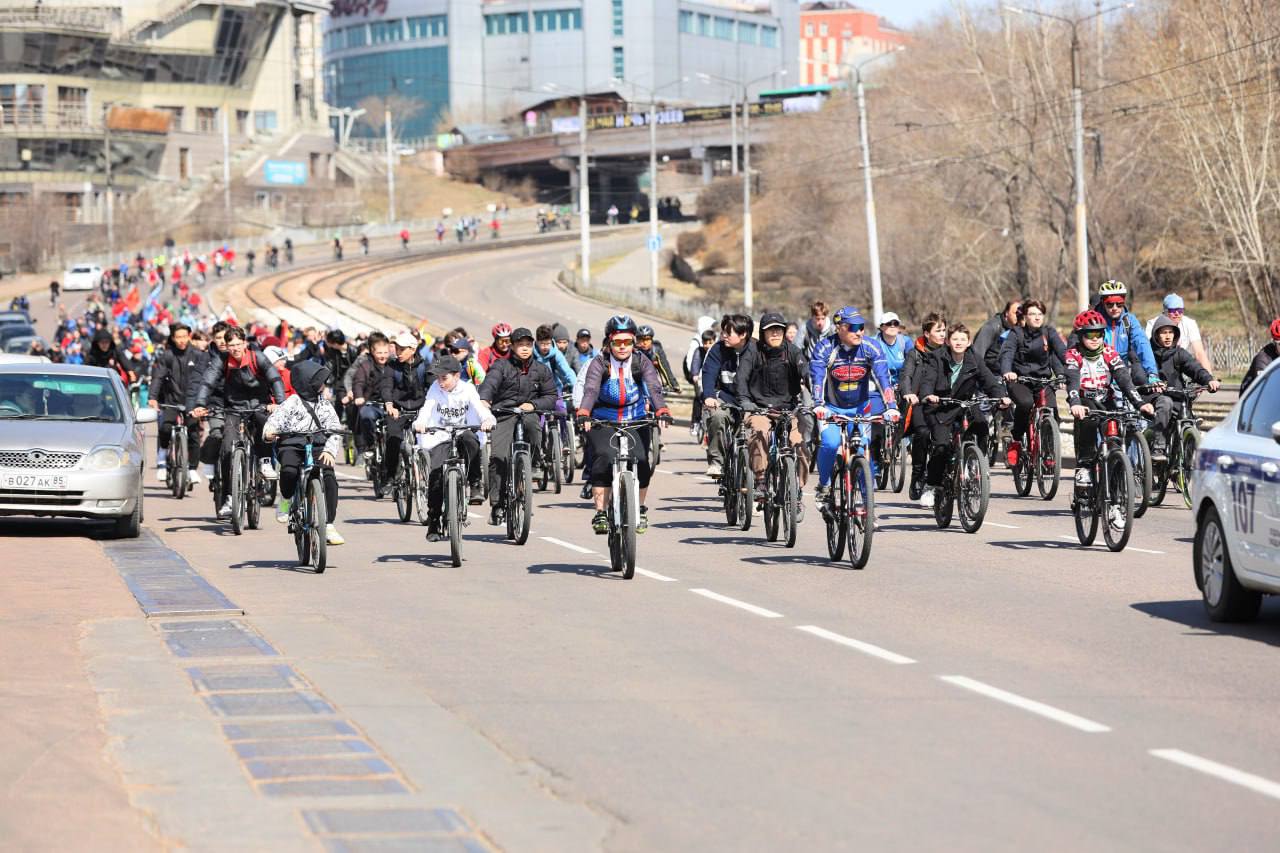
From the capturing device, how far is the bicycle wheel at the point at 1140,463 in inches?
734

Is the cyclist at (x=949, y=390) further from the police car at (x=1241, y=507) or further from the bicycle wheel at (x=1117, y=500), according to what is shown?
the police car at (x=1241, y=507)

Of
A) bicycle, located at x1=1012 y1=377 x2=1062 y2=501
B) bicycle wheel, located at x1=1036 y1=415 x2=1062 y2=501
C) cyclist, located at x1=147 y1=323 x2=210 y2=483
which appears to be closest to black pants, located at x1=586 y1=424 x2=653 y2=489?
bicycle, located at x1=1012 y1=377 x2=1062 y2=501

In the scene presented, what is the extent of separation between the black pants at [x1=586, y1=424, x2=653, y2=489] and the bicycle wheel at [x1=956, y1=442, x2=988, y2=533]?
11.4ft

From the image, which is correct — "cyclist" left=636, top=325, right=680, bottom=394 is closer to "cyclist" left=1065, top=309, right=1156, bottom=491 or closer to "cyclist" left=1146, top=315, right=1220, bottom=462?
"cyclist" left=1146, top=315, right=1220, bottom=462

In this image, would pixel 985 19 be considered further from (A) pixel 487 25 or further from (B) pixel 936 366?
(A) pixel 487 25

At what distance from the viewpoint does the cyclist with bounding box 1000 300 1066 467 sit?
839 inches

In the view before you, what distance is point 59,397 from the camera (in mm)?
20422

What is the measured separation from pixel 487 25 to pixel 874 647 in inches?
7153

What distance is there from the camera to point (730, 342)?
18.3 m

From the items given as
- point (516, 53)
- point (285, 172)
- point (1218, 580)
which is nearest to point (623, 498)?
point (1218, 580)

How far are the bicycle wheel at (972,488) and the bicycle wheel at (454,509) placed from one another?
4.53m

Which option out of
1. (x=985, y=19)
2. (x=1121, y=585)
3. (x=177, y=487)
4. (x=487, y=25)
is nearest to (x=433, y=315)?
(x=985, y=19)

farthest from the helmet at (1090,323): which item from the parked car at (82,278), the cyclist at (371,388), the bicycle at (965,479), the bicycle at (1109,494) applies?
the parked car at (82,278)

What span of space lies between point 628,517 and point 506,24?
580ft
